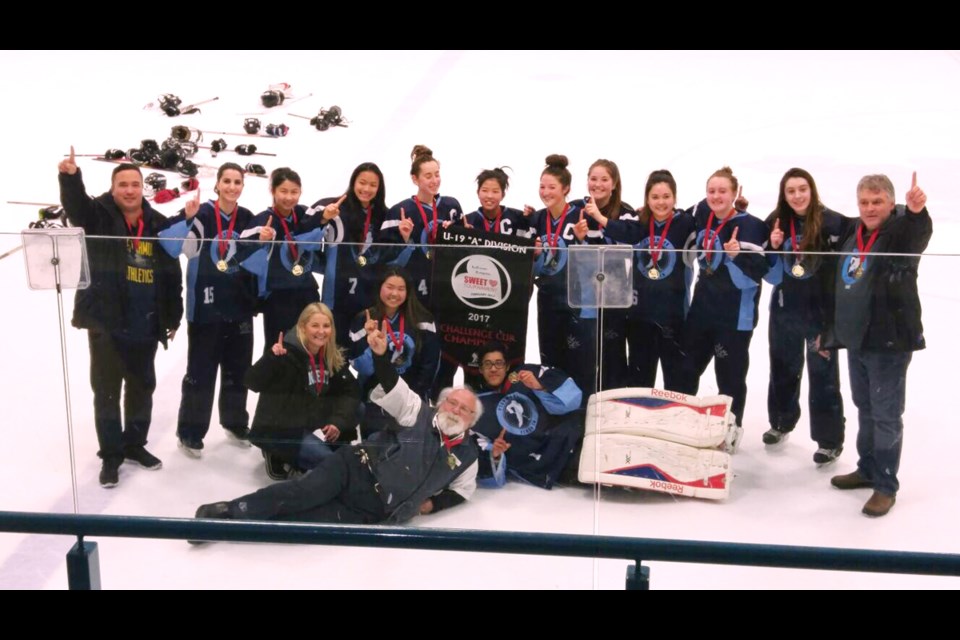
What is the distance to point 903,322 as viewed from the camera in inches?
159

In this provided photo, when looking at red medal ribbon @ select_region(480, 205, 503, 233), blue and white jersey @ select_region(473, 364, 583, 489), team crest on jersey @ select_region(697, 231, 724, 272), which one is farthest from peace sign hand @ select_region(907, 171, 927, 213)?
red medal ribbon @ select_region(480, 205, 503, 233)

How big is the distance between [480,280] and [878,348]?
128 cm

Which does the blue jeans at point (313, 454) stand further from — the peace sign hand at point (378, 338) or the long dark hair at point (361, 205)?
the long dark hair at point (361, 205)

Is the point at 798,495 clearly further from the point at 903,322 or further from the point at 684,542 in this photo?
the point at 684,542

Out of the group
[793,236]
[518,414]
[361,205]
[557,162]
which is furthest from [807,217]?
A: [361,205]

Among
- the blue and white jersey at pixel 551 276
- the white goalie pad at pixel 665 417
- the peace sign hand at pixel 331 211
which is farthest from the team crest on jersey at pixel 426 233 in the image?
the white goalie pad at pixel 665 417

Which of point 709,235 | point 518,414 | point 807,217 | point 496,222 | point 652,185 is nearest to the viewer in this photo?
point 518,414

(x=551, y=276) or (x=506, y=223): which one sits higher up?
(x=506, y=223)

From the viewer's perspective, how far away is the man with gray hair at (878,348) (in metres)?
3.99

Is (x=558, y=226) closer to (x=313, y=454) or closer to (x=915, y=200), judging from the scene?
(x=915, y=200)

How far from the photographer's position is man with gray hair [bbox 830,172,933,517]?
399 centimetres

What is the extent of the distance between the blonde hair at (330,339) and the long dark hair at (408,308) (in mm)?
136

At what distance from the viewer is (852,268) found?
4004 mm

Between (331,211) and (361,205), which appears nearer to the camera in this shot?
(331,211)
